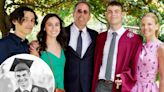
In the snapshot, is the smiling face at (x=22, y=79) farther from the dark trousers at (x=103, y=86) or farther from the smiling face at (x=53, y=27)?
the dark trousers at (x=103, y=86)

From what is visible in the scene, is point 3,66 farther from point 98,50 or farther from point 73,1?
point 73,1

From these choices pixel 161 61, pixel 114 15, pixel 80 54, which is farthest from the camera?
pixel 80 54

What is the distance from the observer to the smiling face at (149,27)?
418 centimetres

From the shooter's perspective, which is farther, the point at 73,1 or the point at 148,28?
the point at 73,1

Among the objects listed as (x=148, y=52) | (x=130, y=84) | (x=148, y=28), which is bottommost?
(x=130, y=84)

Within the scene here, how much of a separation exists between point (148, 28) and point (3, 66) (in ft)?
5.26

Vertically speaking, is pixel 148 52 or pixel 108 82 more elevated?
pixel 148 52

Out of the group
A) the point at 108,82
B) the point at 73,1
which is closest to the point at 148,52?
the point at 108,82

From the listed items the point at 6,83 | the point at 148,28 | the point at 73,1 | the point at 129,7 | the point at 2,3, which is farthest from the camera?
the point at 73,1

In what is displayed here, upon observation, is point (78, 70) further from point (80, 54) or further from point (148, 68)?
point (148, 68)

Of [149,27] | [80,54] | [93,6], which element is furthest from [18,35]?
[93,6]

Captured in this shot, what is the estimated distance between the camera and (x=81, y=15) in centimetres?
447

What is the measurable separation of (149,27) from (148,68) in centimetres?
44

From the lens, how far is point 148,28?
13.7 ft
